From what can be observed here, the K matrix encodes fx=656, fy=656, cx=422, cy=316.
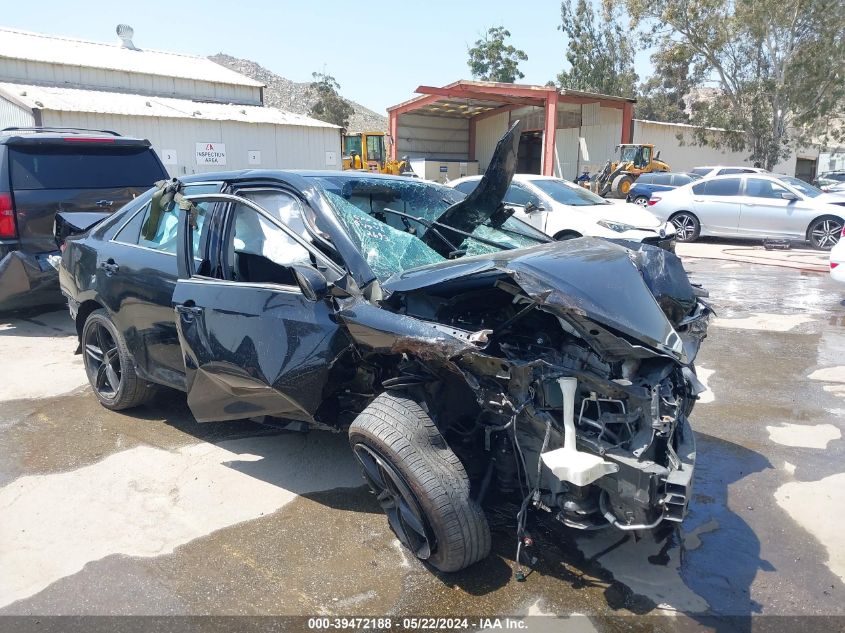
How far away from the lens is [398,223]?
4.18 metres

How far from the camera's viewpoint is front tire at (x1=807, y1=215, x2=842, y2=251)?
45.4 ft

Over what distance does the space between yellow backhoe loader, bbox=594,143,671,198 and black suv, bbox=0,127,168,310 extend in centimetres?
2143

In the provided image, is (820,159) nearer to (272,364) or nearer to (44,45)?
(44,45)

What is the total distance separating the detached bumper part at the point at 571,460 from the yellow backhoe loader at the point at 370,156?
24744mm

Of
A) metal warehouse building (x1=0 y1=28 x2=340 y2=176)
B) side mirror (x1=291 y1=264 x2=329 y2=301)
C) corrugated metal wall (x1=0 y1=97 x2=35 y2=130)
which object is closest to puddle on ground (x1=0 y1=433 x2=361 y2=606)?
side mirror (x1=291 y1=264 x2=329 y2=301)

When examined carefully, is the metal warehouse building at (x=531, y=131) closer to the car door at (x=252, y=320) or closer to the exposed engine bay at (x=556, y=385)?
the car door at (x=252, y=320)

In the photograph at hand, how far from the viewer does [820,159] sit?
45875 millimetres

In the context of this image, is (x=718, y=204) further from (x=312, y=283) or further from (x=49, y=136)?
(x=312, y=283)

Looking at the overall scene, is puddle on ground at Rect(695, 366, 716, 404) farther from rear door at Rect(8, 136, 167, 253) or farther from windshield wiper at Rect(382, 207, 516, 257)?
rear door at Rect(8, 136, 167, 253)

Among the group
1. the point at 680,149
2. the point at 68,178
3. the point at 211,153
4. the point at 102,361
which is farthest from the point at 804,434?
the point at 680,149

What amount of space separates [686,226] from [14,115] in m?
18.6

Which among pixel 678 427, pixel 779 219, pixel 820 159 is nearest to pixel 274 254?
pixel 678 427

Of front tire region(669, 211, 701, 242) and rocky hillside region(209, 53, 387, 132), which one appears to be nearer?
front tire region(669, 211, 701, 242)

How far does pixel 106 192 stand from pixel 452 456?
6.24 m
